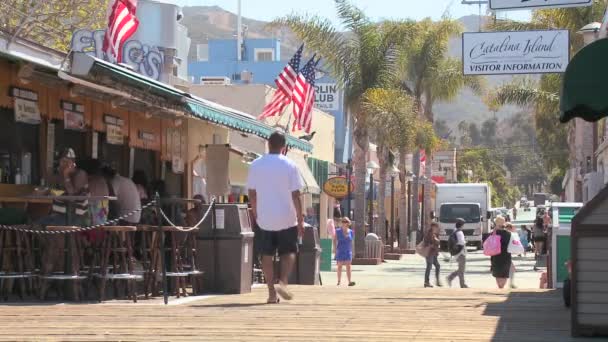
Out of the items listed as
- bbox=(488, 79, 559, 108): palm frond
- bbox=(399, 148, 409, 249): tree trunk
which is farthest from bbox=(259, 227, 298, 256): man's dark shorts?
bbox=(399, 148, 409, 249): tree trunk

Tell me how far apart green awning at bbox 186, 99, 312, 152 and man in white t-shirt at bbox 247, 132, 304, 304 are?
3.37 meters

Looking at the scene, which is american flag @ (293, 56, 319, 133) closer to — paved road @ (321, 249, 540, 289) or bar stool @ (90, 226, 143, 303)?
paved road @ (321, 249, 540, 289)

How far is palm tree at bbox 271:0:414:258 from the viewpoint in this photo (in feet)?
149

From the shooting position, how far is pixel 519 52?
1462 cm

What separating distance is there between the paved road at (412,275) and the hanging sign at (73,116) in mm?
9842

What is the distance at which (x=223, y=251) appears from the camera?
1497 cm

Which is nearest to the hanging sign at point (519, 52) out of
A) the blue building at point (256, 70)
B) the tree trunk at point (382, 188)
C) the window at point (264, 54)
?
the blue building at point (256, 70)

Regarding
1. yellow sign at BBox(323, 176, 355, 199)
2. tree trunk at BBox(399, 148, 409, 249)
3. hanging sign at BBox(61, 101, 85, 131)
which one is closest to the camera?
hanging sign at BBox(61, 101, 85, 131)

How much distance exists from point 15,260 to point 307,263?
7.89m

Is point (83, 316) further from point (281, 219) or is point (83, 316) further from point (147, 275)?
point (147, 275)

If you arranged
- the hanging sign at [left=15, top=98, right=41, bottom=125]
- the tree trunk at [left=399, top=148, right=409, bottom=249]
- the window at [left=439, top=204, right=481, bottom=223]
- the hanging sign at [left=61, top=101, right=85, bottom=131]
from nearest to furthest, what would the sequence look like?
the hanging sign at [left=15, top=98, right=41, bottom=125] < the hanging sign at [left=61, top=101, right=85, bottom=131] < the tree trunk at [left=399, top=148, right=409, bottom=249] < the window at [left=439, top=204, right=481, bottom=223]

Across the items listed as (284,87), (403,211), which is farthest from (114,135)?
(403,211)

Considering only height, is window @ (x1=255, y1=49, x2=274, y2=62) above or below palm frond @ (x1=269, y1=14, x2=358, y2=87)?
above

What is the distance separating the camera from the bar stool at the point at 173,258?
551 inches
